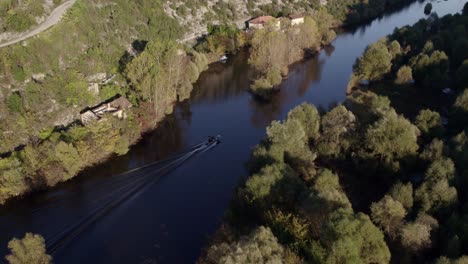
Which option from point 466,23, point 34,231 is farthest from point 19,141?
point 466,23

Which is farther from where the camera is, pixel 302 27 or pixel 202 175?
pixel 302 27

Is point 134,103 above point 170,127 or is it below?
above

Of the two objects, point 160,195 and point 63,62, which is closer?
point 160,195

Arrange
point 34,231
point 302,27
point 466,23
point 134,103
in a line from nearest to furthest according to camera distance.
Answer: point 34,231 → point 134,103 → point 466,23 → point 302,27

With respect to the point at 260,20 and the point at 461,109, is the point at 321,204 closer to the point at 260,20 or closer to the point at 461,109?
the point at 461,109

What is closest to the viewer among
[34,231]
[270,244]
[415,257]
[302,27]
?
[270,244]

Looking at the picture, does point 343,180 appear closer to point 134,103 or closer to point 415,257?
point 415,257

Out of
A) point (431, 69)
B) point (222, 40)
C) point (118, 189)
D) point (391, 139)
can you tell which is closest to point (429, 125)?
point (391, 139)

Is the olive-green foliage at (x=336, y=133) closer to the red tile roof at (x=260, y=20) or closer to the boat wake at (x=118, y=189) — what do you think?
the boat wake at (x=118, y=189)
